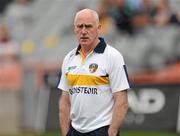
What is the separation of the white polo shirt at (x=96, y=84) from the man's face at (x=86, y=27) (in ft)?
0.56

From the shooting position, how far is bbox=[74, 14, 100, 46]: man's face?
5.57 m

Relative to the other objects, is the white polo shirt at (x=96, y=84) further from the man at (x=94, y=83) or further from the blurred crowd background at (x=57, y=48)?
the blurred crowd background at (x=57, y=48)

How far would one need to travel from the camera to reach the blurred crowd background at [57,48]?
595 inches

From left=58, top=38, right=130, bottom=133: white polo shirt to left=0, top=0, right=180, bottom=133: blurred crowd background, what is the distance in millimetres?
8230

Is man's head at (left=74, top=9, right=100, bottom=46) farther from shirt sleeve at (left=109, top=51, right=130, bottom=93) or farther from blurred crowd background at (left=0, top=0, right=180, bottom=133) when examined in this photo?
blurred crowd background at (left=0, top=0, right=180, bottom=133)

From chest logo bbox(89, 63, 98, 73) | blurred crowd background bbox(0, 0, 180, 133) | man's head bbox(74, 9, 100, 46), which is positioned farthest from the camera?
blurred crowd background bbox(0, 0, 180, 133)

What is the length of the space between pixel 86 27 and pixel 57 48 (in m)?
11.8

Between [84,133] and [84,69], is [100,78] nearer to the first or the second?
[84,69]

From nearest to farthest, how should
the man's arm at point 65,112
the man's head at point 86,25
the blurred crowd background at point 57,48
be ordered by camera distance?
the man's head at point 86,25 < the man's arm at point 65,112 < the blurred crowd background at point 57,48

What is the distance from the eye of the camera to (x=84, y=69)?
572 cm

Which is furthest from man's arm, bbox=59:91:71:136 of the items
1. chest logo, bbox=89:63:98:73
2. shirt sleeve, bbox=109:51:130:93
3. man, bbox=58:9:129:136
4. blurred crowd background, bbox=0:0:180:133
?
blurred crowd background, bbox=0:0:180:133

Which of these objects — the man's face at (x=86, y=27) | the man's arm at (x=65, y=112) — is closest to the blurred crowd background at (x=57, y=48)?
the man's arm at (x=65, y=112)

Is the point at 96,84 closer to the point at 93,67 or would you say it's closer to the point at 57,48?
the point at 93,67

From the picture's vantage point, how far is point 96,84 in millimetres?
5676
